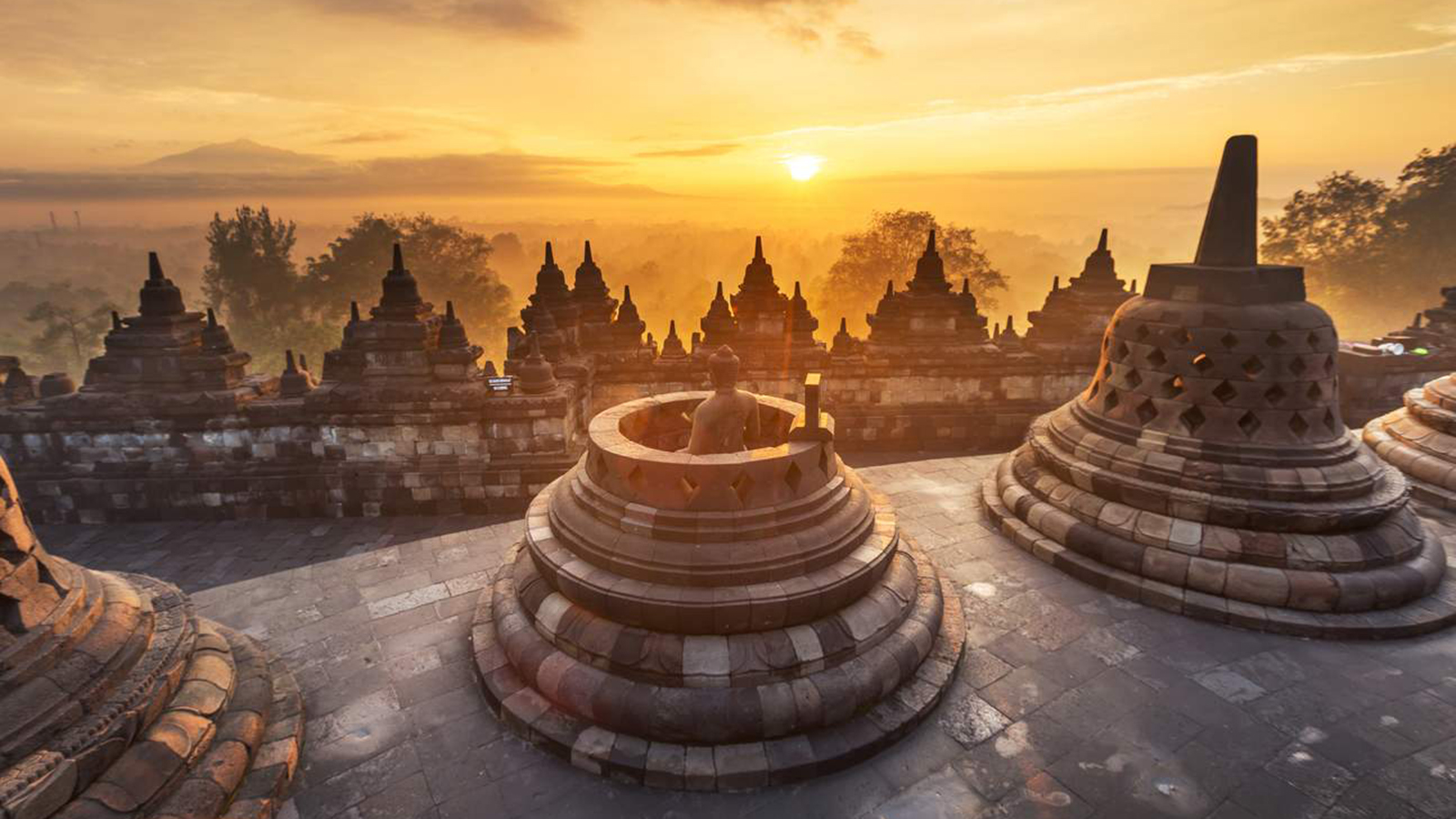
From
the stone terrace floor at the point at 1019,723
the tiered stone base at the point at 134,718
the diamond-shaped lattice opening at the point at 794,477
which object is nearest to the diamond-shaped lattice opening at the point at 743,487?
the diamond-shaped lattice opening at the point at 794,477

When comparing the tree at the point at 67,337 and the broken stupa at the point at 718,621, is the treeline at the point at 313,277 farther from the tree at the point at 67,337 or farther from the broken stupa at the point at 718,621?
the broken stupa at the point at 718,621

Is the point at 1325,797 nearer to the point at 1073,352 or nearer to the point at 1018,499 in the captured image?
the point at 1018,499

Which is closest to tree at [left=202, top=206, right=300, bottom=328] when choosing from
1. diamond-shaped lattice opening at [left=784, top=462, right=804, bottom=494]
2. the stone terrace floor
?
the stone terrace floor

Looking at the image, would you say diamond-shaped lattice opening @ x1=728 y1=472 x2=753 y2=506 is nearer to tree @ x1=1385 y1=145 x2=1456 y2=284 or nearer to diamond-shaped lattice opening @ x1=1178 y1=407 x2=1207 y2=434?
diamond-shaped lattice opening @ x1=1178 y1=407 x2=1207 y2=434

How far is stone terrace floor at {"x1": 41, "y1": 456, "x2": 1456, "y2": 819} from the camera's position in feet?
13.9

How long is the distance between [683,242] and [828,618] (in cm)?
17983

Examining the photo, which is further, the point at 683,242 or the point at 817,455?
the point at 683,242

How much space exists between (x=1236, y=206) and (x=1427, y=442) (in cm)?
523

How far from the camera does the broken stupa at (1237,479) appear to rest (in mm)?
6055

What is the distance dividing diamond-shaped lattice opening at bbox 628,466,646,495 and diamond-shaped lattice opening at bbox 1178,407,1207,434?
239 inches

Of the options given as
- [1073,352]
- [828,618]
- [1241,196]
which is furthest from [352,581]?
[1073,352]

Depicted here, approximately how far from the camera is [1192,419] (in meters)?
6.98

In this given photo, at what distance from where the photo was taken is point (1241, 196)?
6.97 meters

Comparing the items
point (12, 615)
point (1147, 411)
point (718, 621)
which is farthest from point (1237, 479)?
point (12, 615)
